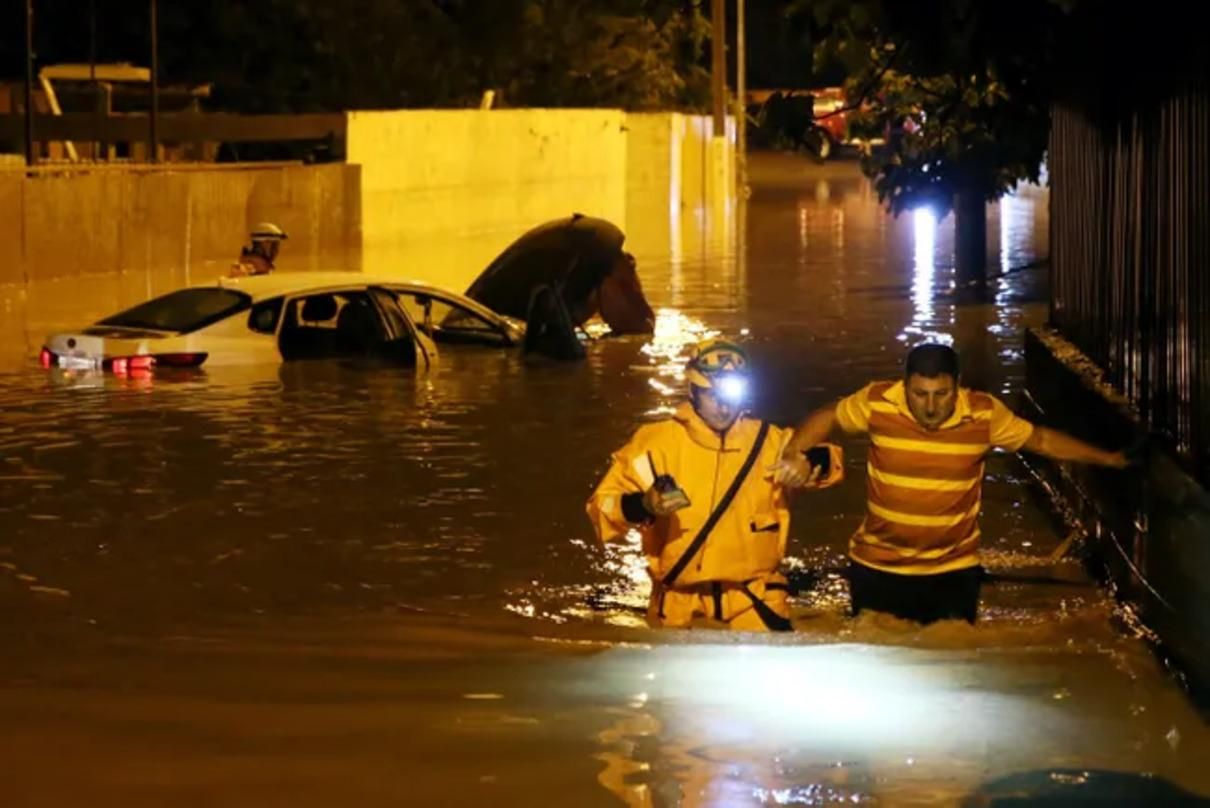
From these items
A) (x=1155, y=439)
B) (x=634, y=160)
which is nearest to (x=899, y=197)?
(x=1155, y=439)

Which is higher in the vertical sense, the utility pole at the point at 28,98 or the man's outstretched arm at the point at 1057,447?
the utility pole at the point at 28,98

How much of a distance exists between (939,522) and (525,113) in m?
42.2

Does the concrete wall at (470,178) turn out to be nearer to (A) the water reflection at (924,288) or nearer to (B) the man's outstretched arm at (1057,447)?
(A) the water reflection at (924,288)

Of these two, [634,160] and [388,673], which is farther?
[634,160]

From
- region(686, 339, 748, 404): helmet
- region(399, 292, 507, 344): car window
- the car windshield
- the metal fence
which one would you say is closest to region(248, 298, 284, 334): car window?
the car windshield

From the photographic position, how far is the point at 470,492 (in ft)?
46.5

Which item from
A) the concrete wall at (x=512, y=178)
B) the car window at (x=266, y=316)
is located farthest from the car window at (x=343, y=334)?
the concrete wall at (x=512, y=178)

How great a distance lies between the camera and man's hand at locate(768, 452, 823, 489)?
830 centimetres

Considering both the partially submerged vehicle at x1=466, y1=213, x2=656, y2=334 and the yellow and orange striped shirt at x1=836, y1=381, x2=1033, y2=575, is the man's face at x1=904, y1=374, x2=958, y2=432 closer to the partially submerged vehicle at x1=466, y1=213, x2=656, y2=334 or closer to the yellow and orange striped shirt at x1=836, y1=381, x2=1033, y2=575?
the yellow and orange striped shirt at x1=836, y1=381, x2=1033, y2=575

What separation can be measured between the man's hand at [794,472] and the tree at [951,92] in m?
3.39

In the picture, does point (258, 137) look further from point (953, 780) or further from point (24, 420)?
point (953, 780)

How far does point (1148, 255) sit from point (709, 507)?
3174 mm

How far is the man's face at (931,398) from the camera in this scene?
8523 mm

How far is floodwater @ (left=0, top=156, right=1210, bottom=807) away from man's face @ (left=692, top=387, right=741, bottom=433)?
2.76 ft
